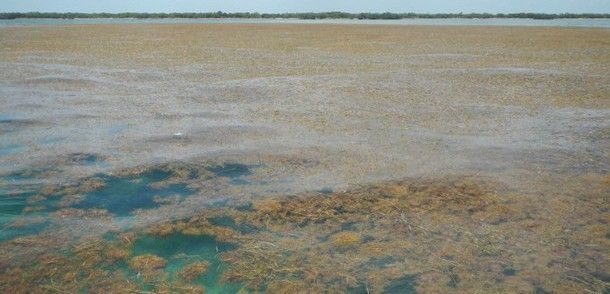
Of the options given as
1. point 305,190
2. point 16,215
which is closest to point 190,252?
point 305,190

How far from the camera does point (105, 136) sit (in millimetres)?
7730

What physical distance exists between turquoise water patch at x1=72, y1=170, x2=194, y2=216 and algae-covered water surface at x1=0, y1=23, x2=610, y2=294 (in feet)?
0.09

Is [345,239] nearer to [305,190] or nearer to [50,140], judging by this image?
[305,190]

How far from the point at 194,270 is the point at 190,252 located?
0.33 m

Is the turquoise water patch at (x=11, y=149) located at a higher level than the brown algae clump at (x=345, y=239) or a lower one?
higher

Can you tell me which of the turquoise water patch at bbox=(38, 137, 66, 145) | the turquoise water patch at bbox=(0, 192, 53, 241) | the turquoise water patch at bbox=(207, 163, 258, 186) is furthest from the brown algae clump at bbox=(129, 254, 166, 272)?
the turquoise water patch at bbox=(38, 137, 66, 145)

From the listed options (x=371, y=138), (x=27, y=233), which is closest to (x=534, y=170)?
(x=371, y=138)

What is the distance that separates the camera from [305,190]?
554 cm

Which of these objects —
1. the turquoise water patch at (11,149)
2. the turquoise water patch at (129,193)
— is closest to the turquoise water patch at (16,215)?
the turquoise water patch at (129,193)

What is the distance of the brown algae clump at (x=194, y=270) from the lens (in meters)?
3.77

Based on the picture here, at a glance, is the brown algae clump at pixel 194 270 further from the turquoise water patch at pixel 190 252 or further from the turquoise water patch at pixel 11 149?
the turquoise water patch at pixel 11 149

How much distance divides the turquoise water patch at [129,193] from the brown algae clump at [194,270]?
1.29 meters

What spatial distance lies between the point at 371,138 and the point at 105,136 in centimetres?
400

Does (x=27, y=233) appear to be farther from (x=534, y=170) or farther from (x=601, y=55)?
(x=601, y=55)
